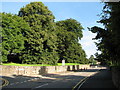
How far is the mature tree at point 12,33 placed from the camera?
4769 centimetres

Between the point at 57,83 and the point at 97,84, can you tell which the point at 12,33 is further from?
the point at 97,84

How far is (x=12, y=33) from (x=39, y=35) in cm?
718

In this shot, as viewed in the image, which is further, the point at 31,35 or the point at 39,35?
the point at 39,35

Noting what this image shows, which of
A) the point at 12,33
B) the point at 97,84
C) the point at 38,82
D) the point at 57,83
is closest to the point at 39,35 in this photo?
the point at 12,33

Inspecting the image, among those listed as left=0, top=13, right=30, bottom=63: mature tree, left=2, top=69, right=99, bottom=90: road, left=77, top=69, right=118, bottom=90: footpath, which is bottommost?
left=77, top=69, right=118, bottom=90: footpath

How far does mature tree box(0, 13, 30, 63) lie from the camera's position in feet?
156

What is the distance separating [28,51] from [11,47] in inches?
217

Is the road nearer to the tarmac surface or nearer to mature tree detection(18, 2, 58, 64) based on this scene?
the tarmac surface

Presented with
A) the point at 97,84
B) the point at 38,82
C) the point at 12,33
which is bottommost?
the point at 97,84

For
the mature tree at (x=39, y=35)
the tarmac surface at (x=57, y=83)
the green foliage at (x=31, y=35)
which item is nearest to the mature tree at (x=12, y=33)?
the green foliage at (x=31, y=35)

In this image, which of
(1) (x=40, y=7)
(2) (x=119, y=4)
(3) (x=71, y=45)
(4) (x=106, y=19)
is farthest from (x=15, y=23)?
(2) (x=119, y=4)

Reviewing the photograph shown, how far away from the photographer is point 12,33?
166ft

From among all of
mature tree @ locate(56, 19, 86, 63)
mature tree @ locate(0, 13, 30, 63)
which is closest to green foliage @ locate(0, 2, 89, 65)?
mature tree @ locate(0, 13, 30, 63)

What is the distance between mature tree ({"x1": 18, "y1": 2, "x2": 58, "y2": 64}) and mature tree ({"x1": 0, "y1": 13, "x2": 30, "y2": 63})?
7.81ft
